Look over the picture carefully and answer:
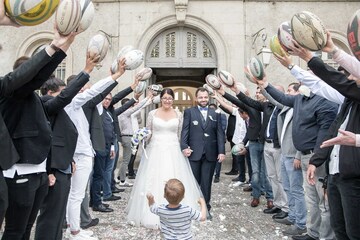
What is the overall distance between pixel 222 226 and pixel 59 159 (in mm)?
2757

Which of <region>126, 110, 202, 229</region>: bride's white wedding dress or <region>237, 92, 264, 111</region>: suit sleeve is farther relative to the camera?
<region>237, 92, 264, 111</region>: suit sleeve

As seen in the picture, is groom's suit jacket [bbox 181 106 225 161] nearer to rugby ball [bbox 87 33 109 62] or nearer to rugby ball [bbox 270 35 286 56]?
rugby ball [bbox 270 35 286 56]

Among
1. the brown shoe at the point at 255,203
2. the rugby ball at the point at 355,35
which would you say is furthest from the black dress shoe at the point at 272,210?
the rugby ball at the point at 355,35

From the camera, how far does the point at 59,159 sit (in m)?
3.05

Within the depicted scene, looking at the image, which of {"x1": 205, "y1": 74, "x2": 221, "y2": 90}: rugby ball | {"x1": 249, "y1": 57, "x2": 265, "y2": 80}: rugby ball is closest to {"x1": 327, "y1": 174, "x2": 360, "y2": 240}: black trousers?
{"x1": 249, "y1": 57, "x2": 265, "y2": 80}: rugby ball

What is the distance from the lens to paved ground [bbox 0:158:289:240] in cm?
A: 434

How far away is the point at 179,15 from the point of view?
10781mm

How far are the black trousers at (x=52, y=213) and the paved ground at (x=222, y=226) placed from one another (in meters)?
1.36

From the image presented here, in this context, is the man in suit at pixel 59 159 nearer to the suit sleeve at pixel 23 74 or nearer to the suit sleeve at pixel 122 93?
the suit sleeve at pixel 23 74

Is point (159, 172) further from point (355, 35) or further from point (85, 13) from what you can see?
point (355, 35)

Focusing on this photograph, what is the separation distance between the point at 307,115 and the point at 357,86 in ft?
5.51

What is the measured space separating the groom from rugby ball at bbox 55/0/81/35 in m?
2.95

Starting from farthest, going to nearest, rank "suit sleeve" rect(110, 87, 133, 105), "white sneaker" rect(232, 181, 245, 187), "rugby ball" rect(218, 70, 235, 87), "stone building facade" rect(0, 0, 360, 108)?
"stone building facade" rect(0, 0, 360, 108) < "white sneaker" rect(232, 181, 245, 187) < "suit sleeve" rect(110, 87, 133, 105) < "rugby ball" rect(218, 70, 235, 87)

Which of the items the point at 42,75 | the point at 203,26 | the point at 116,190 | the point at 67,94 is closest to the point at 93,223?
the point at 116,190
